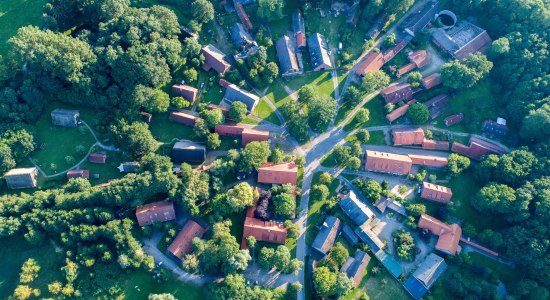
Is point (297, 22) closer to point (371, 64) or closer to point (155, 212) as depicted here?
point (371, 64)

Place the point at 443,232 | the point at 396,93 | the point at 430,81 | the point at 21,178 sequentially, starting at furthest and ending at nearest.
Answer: the point at 430,81 < the point at 396,93 < the point at 443,232 < the point at 21,178

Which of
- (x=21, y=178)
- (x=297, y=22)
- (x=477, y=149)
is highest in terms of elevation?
(x=297, y=22)

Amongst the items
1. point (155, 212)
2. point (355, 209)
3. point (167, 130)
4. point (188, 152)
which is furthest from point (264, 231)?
point (167, 130)

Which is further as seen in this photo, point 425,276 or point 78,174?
point 78,174

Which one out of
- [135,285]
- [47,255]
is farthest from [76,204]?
[135,285]

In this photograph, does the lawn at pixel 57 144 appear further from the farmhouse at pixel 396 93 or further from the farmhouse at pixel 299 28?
the farmhouse at pixel 396 93

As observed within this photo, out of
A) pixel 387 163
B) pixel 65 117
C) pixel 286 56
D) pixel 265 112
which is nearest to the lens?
pixel 65 117

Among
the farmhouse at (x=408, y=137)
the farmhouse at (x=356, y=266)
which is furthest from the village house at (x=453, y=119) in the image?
the farmhouse at (x=356, y=266)
